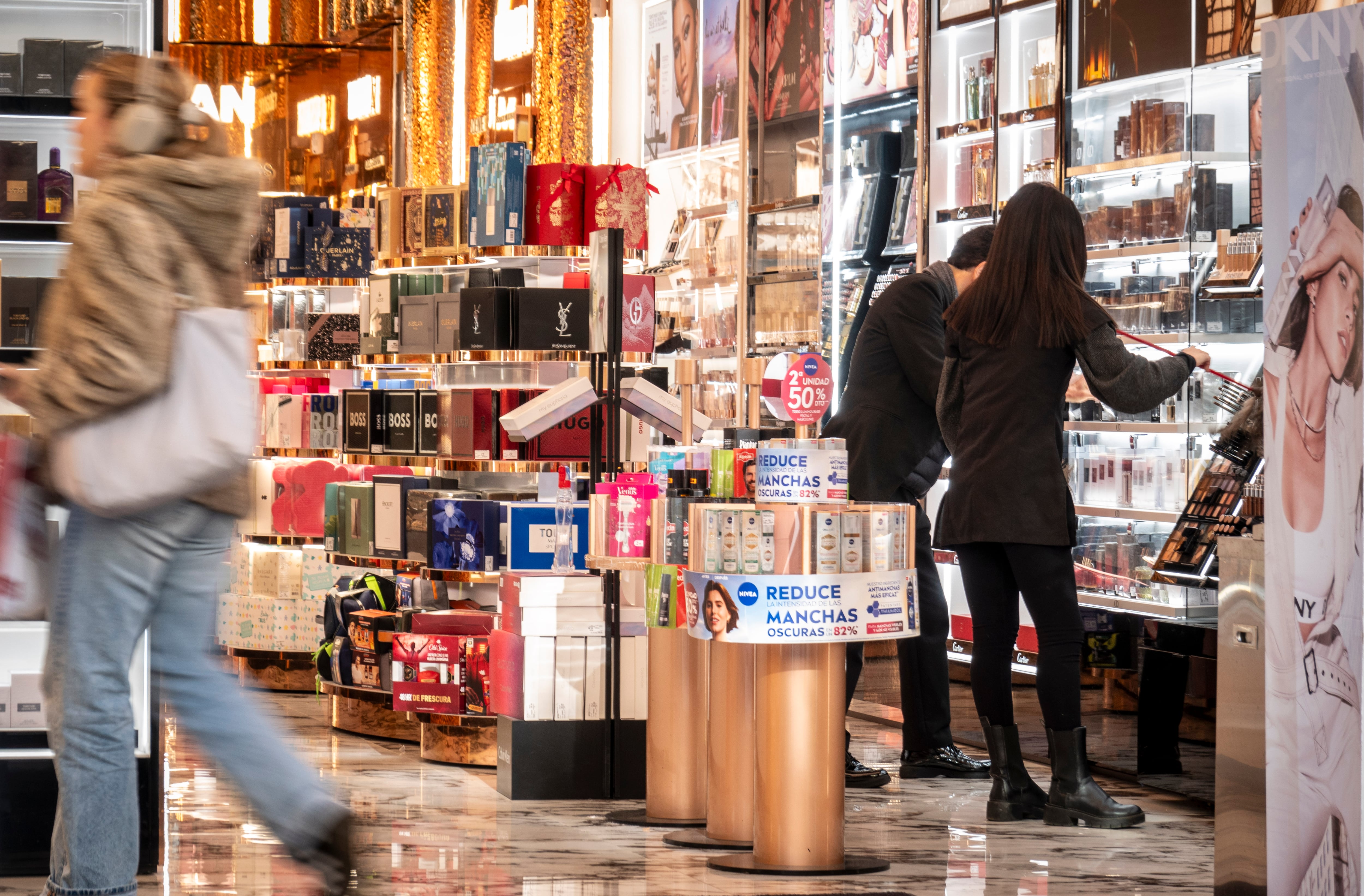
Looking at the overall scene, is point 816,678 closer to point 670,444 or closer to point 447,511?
point 670,444

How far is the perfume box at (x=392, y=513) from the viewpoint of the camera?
6.09 meters

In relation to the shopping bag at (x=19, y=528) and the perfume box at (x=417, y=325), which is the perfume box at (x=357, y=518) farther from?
the shopping bag at (x=19, y=528)

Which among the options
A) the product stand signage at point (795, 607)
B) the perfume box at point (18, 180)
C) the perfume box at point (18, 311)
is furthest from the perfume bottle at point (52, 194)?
the product stand signage at point (795, 607)

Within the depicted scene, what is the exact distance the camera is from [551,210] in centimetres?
595

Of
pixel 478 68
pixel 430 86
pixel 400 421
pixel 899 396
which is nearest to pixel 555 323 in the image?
pixel 400 421

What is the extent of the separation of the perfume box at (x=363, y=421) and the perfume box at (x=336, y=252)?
85 cm

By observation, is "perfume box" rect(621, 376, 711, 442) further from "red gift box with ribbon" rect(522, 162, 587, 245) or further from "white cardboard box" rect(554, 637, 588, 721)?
"red gift box with ribbon" rect(522, 162, 587, 245)

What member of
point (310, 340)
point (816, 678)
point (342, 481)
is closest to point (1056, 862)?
point (816, 678)

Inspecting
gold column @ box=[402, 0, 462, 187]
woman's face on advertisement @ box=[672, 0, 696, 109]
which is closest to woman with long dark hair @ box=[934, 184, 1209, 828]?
woman's face on advertisement @ box=[672, 0, 696, 109]

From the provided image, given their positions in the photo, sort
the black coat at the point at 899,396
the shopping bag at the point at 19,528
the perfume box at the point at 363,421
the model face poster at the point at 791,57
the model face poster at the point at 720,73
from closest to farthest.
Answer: the shopping bag at the point at 19,528 < the black coat at the point at 899,396 < the perfume box at the point at 363,421 < the model face poster at the point at 791,57 < the model face poster at the point at 720,73

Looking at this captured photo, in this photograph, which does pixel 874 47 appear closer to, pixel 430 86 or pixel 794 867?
pixel 794 867

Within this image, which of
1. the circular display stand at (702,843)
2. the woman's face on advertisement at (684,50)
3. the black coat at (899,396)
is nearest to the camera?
the circular display stand at (702,843)

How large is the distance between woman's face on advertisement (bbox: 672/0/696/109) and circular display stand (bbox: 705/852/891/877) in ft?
17.6

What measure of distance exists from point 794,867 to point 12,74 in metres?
2.54
